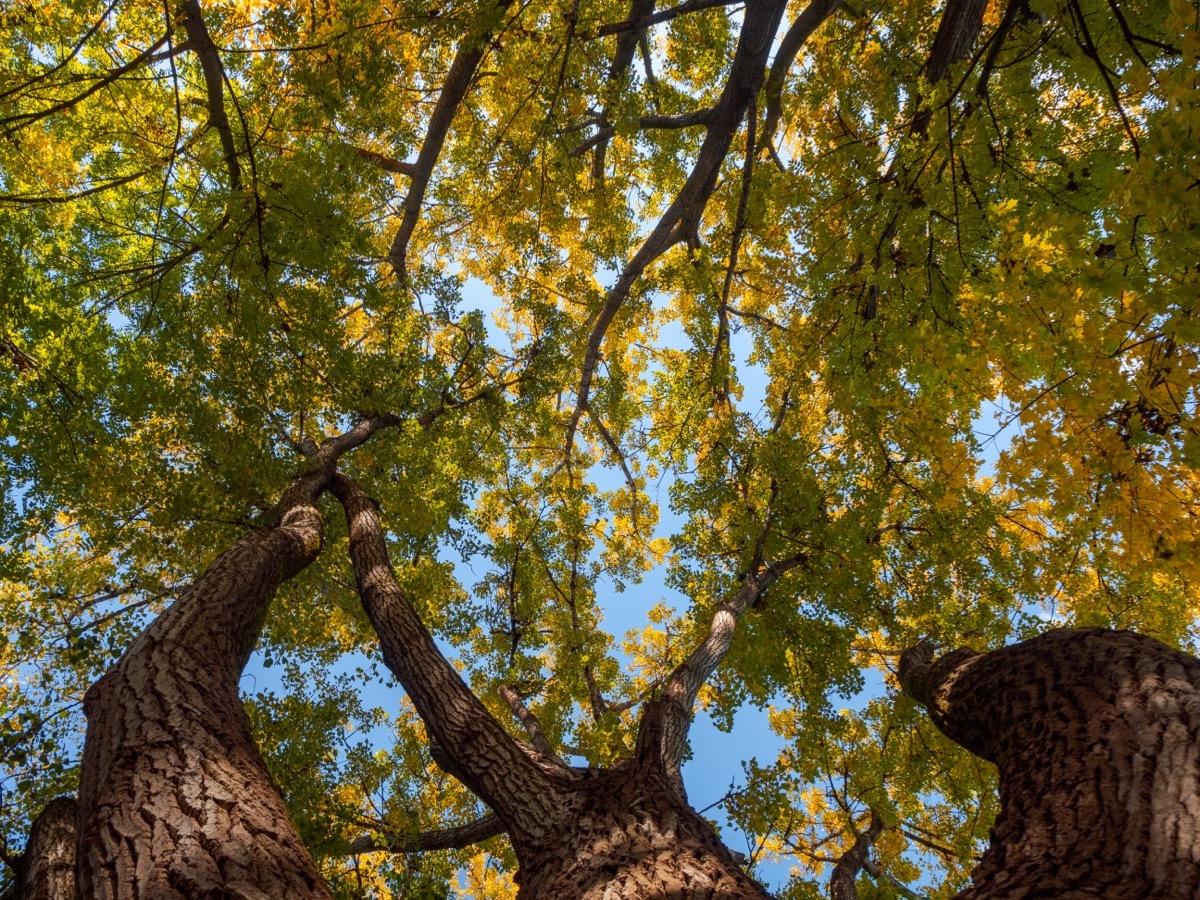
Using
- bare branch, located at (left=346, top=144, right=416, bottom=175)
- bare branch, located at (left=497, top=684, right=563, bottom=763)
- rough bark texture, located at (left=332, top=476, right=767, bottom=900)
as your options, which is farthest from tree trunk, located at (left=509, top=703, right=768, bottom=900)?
bare branch, located at (left=346, top=144, right=416, bottom=175)

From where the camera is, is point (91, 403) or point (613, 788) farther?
point (91, 403)

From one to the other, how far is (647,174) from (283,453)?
22.2 feet

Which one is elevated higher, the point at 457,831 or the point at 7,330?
the point at 7,330

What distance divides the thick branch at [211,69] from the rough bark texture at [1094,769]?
5478 mm

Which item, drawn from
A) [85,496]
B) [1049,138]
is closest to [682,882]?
[1049,138]

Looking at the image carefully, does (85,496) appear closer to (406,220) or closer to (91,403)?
(91,403)

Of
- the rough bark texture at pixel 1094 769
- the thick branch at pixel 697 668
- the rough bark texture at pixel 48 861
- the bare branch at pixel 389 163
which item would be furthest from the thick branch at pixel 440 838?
the bare branch at pixel 389 163

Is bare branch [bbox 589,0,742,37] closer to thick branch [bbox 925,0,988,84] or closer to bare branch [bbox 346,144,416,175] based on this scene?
thick branch [bbox 925,0,988,84]

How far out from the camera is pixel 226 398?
239 inches

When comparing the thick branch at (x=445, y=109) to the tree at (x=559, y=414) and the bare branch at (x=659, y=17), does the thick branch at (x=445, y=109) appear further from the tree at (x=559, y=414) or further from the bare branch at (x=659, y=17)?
the bare branch at (x=659, y=17)

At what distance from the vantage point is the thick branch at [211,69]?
12.0 feet

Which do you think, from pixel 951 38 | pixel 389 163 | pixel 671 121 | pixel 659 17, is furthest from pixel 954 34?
pixel 389 163

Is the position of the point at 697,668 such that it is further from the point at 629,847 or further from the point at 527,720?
the point at 629,847

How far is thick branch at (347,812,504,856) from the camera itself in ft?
16.8
